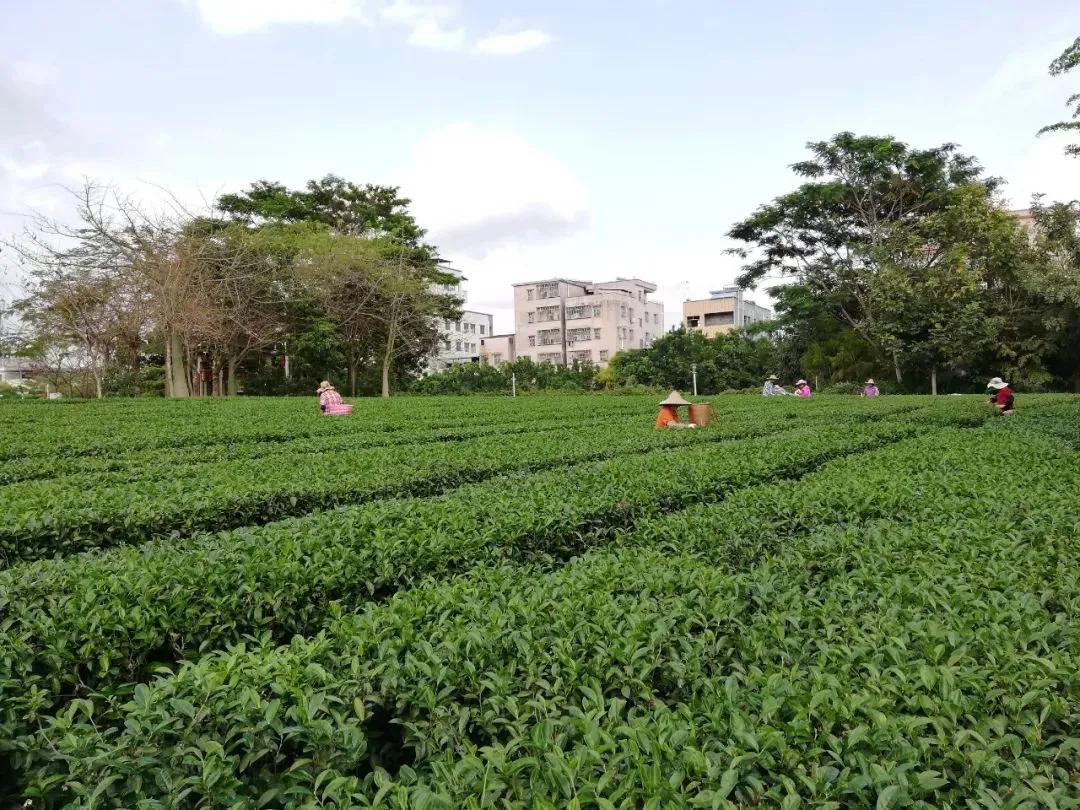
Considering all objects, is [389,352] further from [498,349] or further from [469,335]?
[469,335]

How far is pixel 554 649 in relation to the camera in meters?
2.26

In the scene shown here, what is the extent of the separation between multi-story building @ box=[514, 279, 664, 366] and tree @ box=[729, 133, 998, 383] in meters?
32.4

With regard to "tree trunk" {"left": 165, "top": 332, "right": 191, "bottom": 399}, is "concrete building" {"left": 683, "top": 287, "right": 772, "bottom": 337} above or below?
above

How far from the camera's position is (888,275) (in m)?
28.5

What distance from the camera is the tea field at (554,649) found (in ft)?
5.44

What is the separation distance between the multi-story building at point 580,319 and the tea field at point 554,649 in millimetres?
60531

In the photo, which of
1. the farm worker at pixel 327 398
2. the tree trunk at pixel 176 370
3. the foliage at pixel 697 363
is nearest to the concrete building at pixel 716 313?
the foliage at pixel 697 363

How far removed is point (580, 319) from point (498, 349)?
11701 millimetres

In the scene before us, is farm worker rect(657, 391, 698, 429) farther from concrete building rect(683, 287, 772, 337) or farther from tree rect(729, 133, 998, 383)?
concrete building rect(683, 287, 772, 337)


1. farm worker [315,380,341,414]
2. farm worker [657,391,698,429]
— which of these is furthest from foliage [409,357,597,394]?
farm worker [657,391,698,429]

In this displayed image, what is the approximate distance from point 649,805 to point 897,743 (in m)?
0.62

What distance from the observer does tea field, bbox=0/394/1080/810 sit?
5.44 ft

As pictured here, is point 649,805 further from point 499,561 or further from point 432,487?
point 432,487

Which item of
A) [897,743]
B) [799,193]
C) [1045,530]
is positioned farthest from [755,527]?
[799,193]
